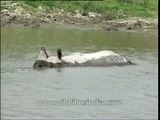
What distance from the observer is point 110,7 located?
3253 centimetres

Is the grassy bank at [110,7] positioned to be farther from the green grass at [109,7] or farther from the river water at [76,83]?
the river water at [76,83]

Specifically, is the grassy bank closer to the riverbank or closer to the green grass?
the green grass

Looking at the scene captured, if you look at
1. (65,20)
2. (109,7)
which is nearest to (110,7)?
(109,7)

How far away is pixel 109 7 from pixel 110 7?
5 centimetres

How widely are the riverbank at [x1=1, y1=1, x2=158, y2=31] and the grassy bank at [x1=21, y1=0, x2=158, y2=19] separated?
41 centimetres

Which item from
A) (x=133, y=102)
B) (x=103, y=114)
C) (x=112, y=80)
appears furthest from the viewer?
(x=112, y=80)

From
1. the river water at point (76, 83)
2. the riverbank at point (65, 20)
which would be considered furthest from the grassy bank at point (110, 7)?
the river water at point (76, 83)

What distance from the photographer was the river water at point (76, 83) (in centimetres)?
1238

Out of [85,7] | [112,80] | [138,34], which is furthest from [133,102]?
[85,7]

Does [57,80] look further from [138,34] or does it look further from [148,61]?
[138,34]

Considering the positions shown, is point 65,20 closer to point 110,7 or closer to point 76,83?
point 110,7

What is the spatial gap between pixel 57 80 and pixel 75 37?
32.9ft

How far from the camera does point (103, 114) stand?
12.1 metres

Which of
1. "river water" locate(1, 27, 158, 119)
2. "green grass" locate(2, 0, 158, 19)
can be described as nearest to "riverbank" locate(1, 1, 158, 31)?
"green grass" locate(2, 0, 158, 19)
